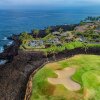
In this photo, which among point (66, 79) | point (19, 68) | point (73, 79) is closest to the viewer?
point (73, 79)

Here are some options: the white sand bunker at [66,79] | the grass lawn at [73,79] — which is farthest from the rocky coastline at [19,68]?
the white sand bunker at [66,79]

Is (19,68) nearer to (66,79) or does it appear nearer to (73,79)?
(66,79)

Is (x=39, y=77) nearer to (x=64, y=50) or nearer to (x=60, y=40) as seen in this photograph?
(x=64, y=50)

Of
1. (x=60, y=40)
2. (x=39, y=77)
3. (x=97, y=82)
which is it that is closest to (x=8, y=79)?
(x=39, y=77)

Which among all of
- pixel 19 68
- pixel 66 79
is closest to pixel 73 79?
pixel 66 79

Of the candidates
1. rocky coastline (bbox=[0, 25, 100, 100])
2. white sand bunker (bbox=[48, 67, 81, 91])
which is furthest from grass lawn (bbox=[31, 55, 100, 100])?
rocky coastline (bbox=[0, 25, 100, 100])

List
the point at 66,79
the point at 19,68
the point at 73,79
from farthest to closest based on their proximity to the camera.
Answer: the point at 19,68 → the point at 66,79 → the point at 73,79
